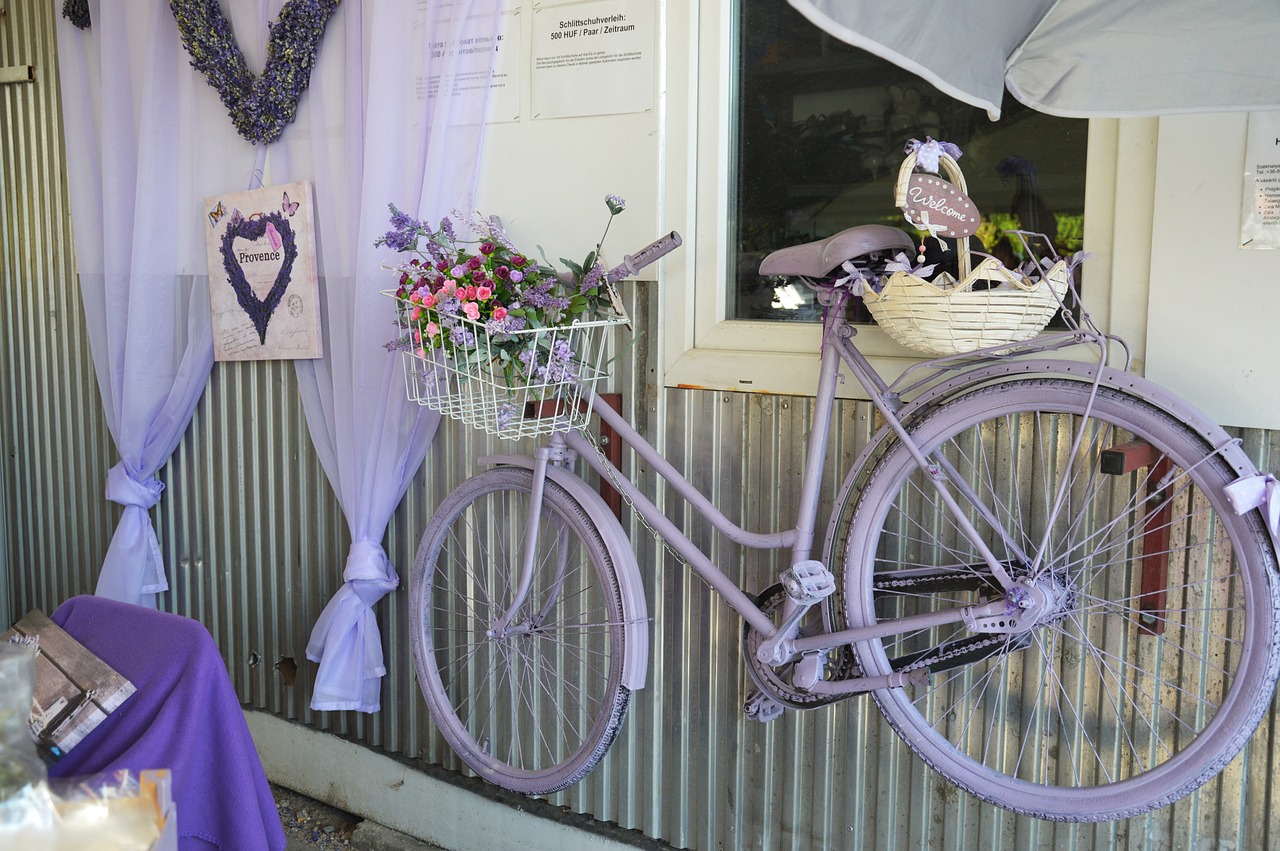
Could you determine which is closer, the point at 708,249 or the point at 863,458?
the point at 863,458

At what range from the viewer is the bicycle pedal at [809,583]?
2189mm

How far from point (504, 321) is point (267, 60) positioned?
1.60 m

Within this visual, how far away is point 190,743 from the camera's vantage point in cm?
183

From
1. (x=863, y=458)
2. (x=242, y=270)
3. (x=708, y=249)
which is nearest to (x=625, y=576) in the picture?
(x=863, y=458)

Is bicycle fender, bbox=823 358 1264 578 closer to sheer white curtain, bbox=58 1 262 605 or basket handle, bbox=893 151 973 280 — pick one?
basket handle, bbox=893 151 973 280

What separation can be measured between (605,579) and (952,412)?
2.90 ft

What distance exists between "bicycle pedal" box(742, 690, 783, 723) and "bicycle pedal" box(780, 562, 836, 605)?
425mm

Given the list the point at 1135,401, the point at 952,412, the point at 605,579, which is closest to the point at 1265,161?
the point at 1135,401

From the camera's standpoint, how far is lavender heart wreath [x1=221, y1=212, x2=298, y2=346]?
11.0 ft

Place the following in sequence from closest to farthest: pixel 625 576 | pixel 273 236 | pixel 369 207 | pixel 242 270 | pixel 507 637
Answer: pixel 625 576 → pixel 507 637 → pixel 369 207 → pixel 273 236 → pixel 242 270

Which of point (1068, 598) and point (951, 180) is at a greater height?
point (951, 180)

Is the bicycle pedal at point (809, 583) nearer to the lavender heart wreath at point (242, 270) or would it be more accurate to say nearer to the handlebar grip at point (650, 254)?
the handlebar grip at point (650, 254)

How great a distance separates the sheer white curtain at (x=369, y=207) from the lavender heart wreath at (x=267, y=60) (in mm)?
48

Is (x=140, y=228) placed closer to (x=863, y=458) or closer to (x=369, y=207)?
(x=369, y=207)
